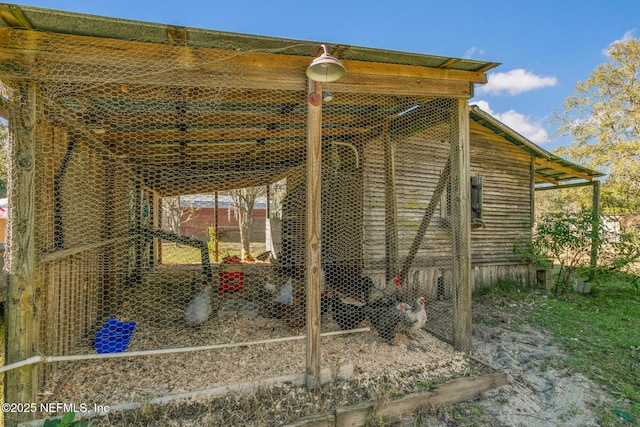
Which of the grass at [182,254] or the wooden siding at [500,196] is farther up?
the wooden siding at [500,196]

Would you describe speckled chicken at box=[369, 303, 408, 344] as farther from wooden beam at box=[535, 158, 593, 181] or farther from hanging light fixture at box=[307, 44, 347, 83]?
wooden beam at box=[535, 158, 593, 181]

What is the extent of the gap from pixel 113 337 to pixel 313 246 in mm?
2119

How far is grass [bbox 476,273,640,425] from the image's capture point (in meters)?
2.53

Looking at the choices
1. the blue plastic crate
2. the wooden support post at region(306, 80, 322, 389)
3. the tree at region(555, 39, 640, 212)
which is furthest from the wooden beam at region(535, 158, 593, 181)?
the blue plastic crate

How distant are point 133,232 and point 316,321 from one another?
3.84 m

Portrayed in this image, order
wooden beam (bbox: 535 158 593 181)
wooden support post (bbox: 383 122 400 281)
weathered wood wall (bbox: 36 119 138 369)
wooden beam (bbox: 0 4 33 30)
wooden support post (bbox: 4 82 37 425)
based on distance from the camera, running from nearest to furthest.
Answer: wooden beam (bbox: 0 4 33 30) < wooden support post (bbox: 4 82 37 425) < weathered wood wall (bbox: 36 119 138 369) < wooden support post (bbox: 383 122 400 281) < wooden beam (bbox: 535 158 593 181)

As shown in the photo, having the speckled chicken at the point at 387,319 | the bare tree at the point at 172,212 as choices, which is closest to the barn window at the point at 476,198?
the speckled chicken at the point at 387,319

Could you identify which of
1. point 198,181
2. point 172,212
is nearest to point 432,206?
point 198,181

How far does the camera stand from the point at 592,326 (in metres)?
3.99

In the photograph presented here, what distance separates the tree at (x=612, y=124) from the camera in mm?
10422

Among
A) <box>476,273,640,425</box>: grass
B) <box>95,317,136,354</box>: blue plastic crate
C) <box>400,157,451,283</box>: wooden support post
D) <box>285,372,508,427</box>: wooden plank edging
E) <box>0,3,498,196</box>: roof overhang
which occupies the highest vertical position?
<box>0,3,498,196</box>: roof overhang

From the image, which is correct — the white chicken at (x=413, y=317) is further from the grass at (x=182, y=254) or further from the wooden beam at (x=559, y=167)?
the wooden beam at (x=559, y=167)

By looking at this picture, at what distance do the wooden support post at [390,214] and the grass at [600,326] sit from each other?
2.06 m

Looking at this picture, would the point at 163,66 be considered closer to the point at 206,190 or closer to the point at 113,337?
the point at 113,337
